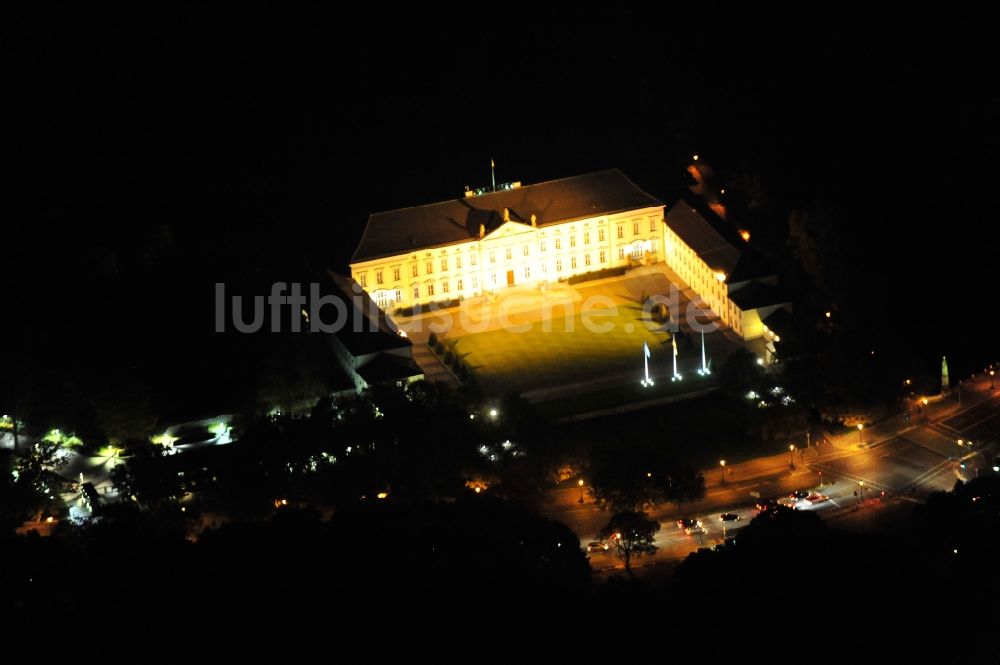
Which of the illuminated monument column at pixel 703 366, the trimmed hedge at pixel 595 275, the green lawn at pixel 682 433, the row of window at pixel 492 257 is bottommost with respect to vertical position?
the green lawn at pixel 682 433

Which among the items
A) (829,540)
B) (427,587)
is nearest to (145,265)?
(427,587)

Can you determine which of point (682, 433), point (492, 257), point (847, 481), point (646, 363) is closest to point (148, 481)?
point (682, 433)

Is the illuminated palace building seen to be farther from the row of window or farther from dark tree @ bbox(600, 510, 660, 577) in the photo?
dark tree @ bbox(600, 510, 660, 577)

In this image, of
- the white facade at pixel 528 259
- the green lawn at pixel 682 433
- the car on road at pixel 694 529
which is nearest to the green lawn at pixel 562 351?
the green lawn at pixel 682 433

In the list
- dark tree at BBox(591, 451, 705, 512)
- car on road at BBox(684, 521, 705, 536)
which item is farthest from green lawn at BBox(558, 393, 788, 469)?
car on road at BBox(684, 521, 705, 536)

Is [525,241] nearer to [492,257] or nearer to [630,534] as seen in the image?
[492,257]

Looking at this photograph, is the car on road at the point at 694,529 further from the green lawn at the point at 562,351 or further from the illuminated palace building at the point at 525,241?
the illuminated palace building at the point at 525,241

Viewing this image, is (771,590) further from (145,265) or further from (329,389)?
(145,265)
